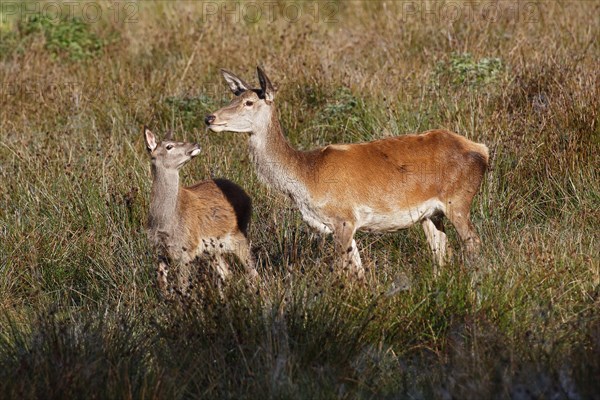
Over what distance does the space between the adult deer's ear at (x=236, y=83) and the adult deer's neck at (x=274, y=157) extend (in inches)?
13.2

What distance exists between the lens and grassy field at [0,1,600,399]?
5922mm

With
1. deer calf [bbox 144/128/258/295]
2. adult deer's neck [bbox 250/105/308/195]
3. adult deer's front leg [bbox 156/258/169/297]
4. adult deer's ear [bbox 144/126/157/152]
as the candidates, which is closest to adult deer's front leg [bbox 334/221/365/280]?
adult deer's neck [bbox 250/105/308/195]

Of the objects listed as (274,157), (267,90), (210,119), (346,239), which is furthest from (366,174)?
(210,119)

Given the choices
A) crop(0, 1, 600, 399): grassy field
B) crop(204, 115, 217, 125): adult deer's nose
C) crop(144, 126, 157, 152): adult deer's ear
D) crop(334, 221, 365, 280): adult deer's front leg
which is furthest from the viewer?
crop(144, 126, 157, 152): adult deer's ear

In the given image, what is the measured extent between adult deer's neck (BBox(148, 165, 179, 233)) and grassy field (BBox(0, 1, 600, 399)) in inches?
10.9

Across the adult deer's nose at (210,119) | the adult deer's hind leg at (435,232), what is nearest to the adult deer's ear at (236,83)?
the adult deer's nose at (210,119)

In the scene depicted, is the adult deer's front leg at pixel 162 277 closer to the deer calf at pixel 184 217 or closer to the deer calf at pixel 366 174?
the deer calf at pixel 184 217

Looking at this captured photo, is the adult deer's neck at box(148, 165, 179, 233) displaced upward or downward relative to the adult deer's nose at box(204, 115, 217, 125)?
downward

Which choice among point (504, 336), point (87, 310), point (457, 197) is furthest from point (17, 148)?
point (504, 336)

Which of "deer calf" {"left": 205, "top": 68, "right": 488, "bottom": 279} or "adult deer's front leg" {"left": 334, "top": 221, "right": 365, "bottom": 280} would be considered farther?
"deer calf" {"left": 205, "top": 68, "right": 488, "bottom": 279}

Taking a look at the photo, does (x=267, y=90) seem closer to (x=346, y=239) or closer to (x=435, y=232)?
(x=346, y=239)

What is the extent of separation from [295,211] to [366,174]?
0.85 m

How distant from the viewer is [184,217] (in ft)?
27.3

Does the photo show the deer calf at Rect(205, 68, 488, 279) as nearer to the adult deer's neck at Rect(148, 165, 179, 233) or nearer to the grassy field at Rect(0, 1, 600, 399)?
the grassy field at Rect(0, 1, 600, 399)
